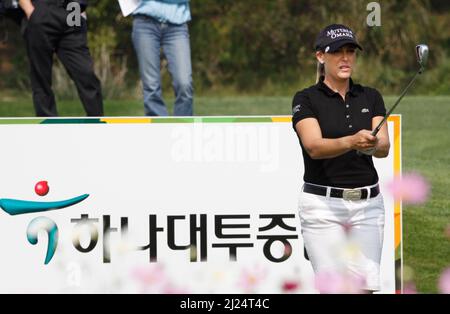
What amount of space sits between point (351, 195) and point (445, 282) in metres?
1.73

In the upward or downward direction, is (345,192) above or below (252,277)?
above

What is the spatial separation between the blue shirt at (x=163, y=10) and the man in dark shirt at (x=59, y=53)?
43 centimetres

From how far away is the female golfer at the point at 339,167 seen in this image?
509 cm

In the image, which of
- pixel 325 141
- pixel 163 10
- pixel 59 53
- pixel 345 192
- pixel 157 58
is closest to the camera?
pixel 325 141

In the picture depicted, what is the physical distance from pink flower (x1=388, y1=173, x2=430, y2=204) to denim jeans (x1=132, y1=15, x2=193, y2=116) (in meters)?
1.54

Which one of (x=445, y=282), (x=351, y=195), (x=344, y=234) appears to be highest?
(x=351, y=195)

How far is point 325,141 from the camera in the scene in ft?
16.2

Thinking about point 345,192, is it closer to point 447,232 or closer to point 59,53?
point 447,232

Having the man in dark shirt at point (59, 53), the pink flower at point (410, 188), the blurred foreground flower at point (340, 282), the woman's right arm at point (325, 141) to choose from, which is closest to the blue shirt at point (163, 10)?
the man in dark shirt at point (59, 53)

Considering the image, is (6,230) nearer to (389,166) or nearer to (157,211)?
(157,211)

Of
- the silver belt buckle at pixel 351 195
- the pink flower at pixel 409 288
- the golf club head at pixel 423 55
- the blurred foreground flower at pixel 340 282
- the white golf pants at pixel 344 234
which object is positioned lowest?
the pink flower at pixel 409 288

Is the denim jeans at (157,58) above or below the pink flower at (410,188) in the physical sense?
above

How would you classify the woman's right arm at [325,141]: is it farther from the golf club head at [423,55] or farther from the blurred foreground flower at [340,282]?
the blurred foreground flower at [340,282]

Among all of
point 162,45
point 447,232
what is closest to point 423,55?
point 447,232
